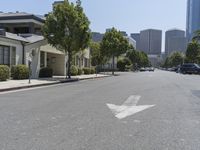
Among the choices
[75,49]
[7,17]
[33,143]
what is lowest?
[33,143]

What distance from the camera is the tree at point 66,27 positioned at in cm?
3597

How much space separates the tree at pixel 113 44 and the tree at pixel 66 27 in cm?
2642

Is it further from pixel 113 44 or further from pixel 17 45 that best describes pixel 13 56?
pixel 113 44

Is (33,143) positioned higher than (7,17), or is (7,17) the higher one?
(7,17)

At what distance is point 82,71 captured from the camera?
53062 millimetres

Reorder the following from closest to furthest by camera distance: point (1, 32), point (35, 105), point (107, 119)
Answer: point (107, 119)
point (35, 105)
point (1, 32)

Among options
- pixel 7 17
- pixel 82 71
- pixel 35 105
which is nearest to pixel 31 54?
pixel 7 17

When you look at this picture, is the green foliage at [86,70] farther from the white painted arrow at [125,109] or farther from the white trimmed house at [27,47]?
the white painted arrow at [125,109]

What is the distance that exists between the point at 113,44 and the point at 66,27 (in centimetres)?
2745

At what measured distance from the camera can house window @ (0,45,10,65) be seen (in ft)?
103

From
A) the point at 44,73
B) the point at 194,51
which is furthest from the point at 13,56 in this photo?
the point at 194,51

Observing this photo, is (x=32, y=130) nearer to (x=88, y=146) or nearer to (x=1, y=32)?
(x=88, y=146)

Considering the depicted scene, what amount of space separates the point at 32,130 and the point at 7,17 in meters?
39.0

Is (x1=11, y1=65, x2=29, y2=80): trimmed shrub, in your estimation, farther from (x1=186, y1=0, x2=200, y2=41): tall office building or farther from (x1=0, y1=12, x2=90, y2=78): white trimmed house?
(x1=186, y1=0, x2=200, y2=41): tall office building
